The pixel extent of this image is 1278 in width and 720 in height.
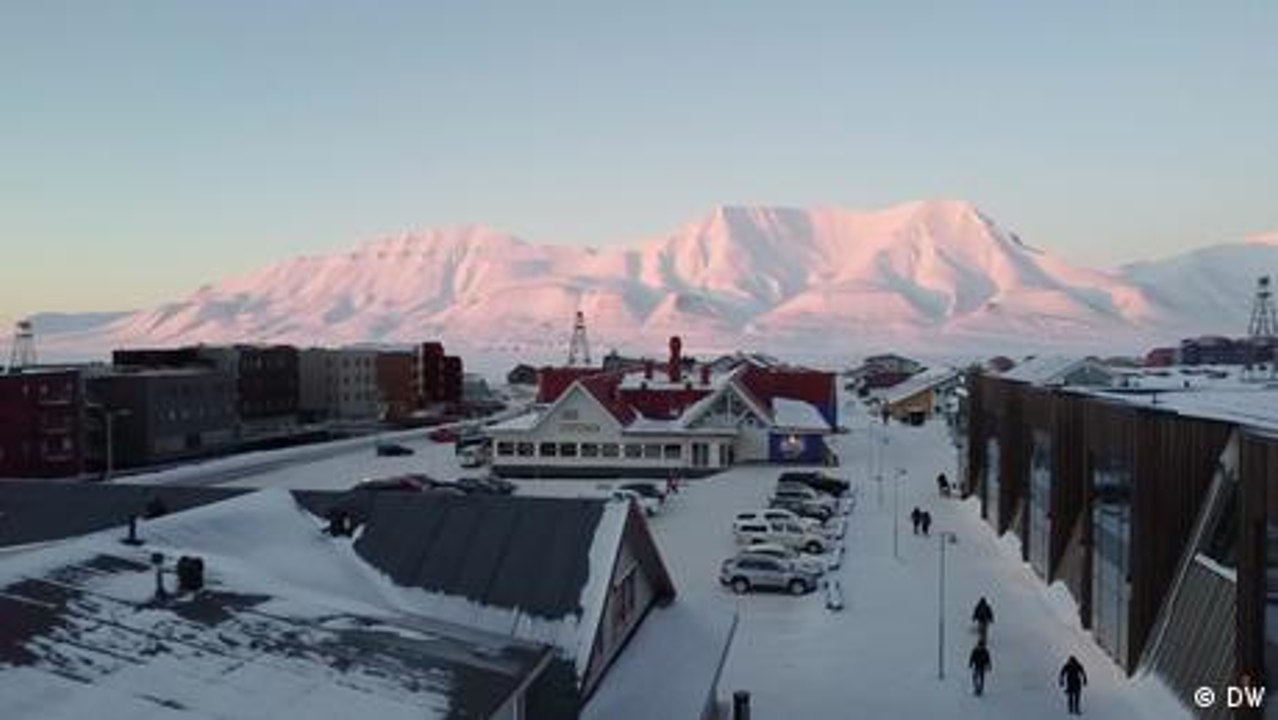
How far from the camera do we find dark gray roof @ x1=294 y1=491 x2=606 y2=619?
10859 mm

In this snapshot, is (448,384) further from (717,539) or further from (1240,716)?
(1240,716)

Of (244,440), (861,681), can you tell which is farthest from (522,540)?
(244,440)

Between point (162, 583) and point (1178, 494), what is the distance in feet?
37.6

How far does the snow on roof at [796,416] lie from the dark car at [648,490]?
1002 centimetres

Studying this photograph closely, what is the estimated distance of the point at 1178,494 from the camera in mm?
14836

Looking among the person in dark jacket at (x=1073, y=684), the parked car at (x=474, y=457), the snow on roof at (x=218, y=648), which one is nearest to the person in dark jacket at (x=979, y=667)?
the person in dark jacket at (x=1073, y=684)

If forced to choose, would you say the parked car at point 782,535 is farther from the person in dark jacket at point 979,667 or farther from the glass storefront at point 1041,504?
the person in dark jacket at point 979,667

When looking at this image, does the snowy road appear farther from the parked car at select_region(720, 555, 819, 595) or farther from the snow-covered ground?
the parked car at select_region(720, 555, 819, 595)

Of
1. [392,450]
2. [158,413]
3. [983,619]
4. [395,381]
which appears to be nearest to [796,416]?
[392,450]

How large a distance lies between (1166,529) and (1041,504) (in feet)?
28.3

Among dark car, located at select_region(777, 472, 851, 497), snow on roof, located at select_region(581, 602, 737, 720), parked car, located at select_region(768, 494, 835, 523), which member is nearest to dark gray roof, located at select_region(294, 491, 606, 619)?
snow on roof, located at select_region(581, 602, 737, 720)

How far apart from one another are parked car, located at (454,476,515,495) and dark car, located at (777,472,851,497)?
7.78 m

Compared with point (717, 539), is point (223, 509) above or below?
above

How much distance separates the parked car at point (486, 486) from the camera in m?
34.1
